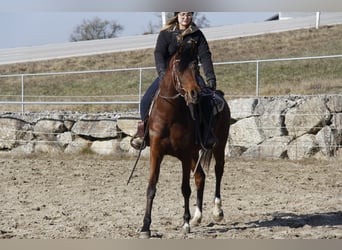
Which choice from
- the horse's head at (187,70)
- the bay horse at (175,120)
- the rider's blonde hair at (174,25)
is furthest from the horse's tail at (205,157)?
the rider's blonde hair at (174,25)

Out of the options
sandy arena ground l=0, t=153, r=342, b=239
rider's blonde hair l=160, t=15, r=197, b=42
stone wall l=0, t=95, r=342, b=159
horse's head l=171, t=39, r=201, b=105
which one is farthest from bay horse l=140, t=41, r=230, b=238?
stone wall l=0, t=95, r=342, b=159

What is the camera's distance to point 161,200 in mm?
8625

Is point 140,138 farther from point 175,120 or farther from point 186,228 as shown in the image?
point 186,228

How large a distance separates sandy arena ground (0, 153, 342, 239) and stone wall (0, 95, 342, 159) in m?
0.43

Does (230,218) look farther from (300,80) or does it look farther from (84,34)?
(84,34)

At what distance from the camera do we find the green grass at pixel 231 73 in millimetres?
17078

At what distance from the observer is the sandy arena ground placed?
665cm

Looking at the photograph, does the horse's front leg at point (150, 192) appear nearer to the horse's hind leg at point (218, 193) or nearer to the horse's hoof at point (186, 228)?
the horse's hoof at point (186, 228)

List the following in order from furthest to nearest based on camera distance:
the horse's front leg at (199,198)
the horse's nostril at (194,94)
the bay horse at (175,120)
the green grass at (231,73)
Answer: the green grass at (231,73)
the horse's front leg at (199,198)
the bay horse at (175,120)
the horse's nostril at (194,94)

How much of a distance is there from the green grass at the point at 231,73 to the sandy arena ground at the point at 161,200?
14.4 feet

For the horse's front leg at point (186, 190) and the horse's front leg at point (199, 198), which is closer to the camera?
the horse's front leg at point (186, 190)

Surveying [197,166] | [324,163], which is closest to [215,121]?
[197,166]

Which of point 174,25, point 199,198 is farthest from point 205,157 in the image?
point 174,25

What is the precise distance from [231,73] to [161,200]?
39.0 feet
